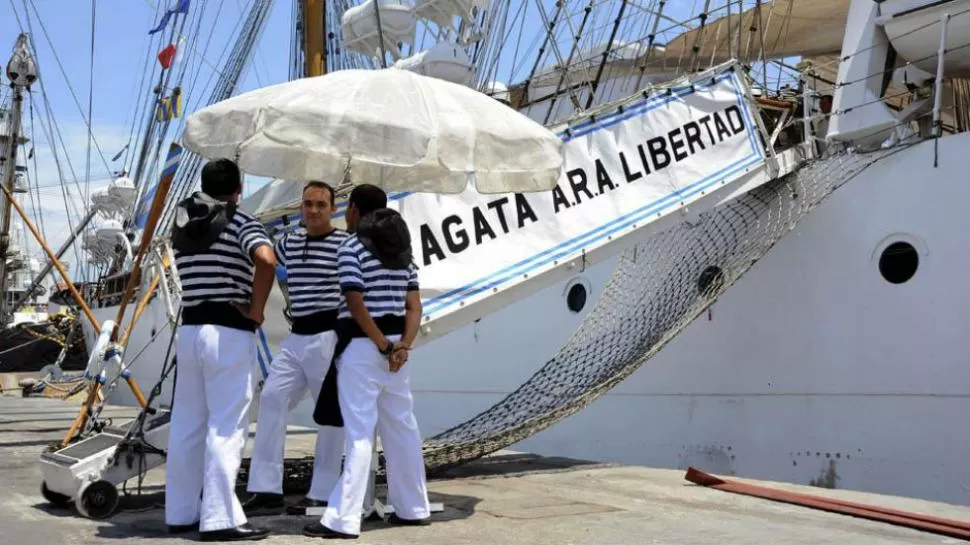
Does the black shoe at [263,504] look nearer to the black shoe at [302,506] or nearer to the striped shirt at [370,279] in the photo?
the black shoe at [302,506]

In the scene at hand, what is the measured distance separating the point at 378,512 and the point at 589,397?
2.34 m

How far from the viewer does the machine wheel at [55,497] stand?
468 cm

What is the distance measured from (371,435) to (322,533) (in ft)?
1.41

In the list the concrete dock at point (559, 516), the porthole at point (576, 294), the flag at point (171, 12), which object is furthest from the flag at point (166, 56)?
the concrete dock at point (559, 516)

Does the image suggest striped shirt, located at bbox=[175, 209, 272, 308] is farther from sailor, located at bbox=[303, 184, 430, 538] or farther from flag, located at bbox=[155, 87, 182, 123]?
flag, located at bbox=[155, 87, 182, 123]

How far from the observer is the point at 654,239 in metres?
8.75

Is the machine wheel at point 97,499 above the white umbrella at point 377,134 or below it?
below

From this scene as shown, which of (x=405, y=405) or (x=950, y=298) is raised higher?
(x=950, y=298)

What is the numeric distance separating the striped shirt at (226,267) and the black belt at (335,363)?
417 millimetres

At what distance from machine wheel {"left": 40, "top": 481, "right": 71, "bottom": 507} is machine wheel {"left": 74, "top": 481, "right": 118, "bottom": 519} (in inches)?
12.1

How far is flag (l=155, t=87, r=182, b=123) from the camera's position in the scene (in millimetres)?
21719

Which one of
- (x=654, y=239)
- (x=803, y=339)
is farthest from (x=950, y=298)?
(x=654, y=239)

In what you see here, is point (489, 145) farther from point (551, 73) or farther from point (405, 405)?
point (551, 73)

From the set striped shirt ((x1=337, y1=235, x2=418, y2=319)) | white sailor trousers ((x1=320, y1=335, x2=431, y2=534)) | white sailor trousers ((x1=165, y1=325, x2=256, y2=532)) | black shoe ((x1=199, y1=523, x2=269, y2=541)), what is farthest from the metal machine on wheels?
striped shirt ((x1=337, y1=235, x2=418, y2=319))
